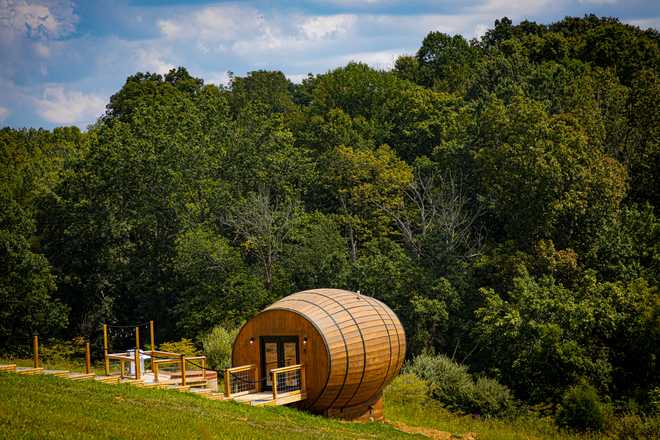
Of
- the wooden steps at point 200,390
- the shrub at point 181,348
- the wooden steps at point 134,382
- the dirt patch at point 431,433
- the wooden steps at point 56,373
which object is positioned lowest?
the dirt patch at point 431,433

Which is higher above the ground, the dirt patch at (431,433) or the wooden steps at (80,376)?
the wooden steps at (80,376)

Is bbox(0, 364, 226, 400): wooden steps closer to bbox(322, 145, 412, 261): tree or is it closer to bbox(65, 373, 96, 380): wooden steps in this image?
bbox(65, 373, 96, 380): wooden steps

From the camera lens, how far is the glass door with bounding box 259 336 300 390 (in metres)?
19.9

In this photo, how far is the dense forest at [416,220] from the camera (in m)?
28.3

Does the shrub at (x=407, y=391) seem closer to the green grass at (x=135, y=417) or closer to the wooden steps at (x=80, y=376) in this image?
the green grass at (x=135, y=417)

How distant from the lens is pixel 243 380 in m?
20.2

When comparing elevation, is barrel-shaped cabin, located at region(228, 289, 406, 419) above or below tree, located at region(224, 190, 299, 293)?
below

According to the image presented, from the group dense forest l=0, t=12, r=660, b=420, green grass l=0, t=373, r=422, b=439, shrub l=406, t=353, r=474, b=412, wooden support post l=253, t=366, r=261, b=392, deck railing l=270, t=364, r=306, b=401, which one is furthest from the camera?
dense forest l=0, t=12, r=660, b=420

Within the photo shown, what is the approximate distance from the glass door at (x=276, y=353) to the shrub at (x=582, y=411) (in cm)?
931

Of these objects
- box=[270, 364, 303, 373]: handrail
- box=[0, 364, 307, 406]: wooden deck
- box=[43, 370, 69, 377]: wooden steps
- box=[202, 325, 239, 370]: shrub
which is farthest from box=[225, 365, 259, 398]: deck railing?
box=[202, 325, 239, 370]: shrub

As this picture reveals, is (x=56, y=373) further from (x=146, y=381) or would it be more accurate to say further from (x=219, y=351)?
(x=219, y=351)

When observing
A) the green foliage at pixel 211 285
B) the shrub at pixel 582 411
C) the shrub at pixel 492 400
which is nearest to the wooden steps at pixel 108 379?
the shrub at pixel 492 400

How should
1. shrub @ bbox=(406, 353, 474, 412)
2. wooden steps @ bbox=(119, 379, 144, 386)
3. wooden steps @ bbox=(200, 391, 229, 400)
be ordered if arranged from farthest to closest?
shrub @ bbox=(406, 353, 474, 412) < wooden steps @ bbox=(119, 379, 144, 386) < wooden steps @ bbox=(200, 391, 229, 400)

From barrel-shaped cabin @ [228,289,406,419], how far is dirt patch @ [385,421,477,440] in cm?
88
